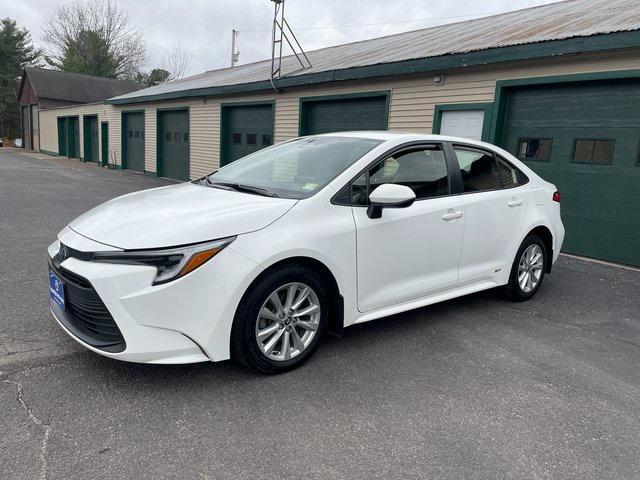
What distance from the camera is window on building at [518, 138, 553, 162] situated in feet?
24.3

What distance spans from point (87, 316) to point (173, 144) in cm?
1566

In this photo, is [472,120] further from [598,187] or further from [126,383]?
[126,383]

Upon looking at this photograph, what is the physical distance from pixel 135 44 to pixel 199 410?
174 feet

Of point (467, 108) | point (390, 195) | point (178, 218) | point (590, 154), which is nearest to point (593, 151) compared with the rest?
point (590, 154)

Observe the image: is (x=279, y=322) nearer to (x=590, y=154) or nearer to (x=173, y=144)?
(x=590, y=154)

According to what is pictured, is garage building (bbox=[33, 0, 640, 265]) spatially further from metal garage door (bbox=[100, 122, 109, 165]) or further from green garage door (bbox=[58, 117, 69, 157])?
green garage door (bbox=[58, 117, 69, 157])

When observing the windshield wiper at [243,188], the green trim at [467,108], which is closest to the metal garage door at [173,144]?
the green trim at [467,108]

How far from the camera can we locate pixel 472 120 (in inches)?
328

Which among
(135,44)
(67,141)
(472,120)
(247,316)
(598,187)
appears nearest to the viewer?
(247,316)

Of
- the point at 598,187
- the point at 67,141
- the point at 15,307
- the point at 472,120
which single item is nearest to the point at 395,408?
the point at 15,307

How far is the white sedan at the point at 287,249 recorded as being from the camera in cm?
276

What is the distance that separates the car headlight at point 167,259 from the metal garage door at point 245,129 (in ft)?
34.0

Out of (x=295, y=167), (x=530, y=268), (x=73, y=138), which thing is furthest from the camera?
(x=73, y=138)

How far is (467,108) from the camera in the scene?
8.25 m
